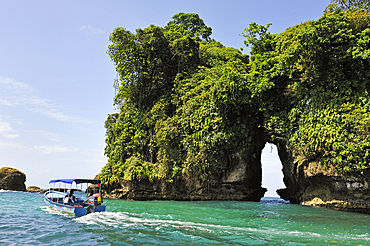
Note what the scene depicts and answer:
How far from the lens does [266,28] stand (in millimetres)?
21453

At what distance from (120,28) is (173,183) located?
15.3 m

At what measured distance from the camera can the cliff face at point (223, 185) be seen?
20172 millimetres

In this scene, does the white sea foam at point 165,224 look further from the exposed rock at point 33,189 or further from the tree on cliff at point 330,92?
the exposed rock at point 33,189

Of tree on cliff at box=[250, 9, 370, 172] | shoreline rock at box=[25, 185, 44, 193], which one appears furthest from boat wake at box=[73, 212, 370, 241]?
shoreline rock at box=[25, 185, 44, 193]

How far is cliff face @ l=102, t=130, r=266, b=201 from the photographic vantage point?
66.2ft

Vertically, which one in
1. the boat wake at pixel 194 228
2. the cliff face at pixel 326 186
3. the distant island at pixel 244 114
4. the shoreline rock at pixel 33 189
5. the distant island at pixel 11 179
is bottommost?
the shoreline rock at pixel 33 189

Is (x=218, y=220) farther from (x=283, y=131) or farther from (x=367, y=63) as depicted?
(x=367, y=63)

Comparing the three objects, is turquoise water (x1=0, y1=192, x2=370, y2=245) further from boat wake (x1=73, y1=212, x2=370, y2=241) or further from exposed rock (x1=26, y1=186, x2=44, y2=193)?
exposed rock (x1=26, y1=186, x2=44, y2=193)

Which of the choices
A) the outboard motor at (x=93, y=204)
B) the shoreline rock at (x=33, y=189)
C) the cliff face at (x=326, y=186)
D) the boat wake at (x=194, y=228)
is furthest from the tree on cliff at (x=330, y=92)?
the shoreline rock at (x=33, y=189)

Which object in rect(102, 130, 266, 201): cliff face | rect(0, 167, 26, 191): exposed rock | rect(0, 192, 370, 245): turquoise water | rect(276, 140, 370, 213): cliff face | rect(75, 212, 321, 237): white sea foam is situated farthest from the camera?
rect(0, 167, 26, 191): exposed rock

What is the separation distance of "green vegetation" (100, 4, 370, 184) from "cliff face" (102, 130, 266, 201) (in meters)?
0.71

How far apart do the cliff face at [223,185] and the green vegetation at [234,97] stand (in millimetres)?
712

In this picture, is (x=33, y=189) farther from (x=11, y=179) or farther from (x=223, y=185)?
(x=223, y=185)

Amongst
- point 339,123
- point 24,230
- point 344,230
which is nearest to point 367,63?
point 339,123
